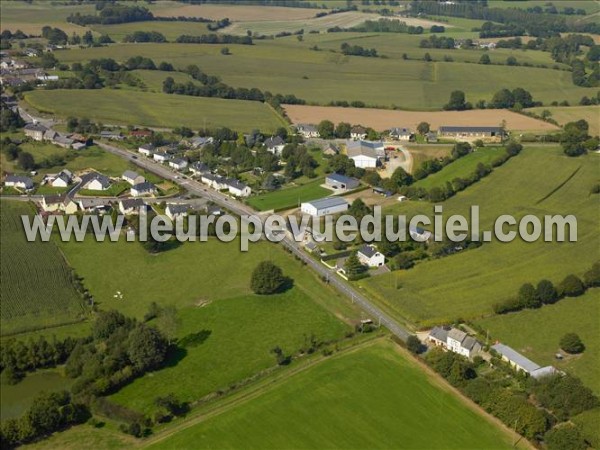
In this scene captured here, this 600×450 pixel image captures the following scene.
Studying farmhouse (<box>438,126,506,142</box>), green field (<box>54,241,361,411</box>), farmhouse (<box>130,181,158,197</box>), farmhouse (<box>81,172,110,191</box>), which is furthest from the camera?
farmhouse (<box>438,126,506,142</box>)

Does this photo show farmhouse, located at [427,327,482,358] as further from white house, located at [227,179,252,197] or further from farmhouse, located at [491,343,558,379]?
white house, located at [227,179,252,197]

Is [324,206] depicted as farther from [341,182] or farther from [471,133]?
[471,133]

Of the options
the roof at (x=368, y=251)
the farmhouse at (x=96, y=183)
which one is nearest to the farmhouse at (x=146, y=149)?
the farmhouse at (x=96, y=183)

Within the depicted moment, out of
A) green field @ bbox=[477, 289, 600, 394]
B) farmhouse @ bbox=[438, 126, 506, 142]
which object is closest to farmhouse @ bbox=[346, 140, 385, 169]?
farmhouse @ bbox=[438, 126, 506, 142]

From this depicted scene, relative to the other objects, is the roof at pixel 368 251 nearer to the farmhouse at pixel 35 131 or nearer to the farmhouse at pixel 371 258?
the farmhouse at pixel 371 258

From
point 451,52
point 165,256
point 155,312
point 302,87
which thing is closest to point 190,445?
point 155,312

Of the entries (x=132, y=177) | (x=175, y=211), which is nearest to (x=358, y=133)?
(x=132, y=177)
